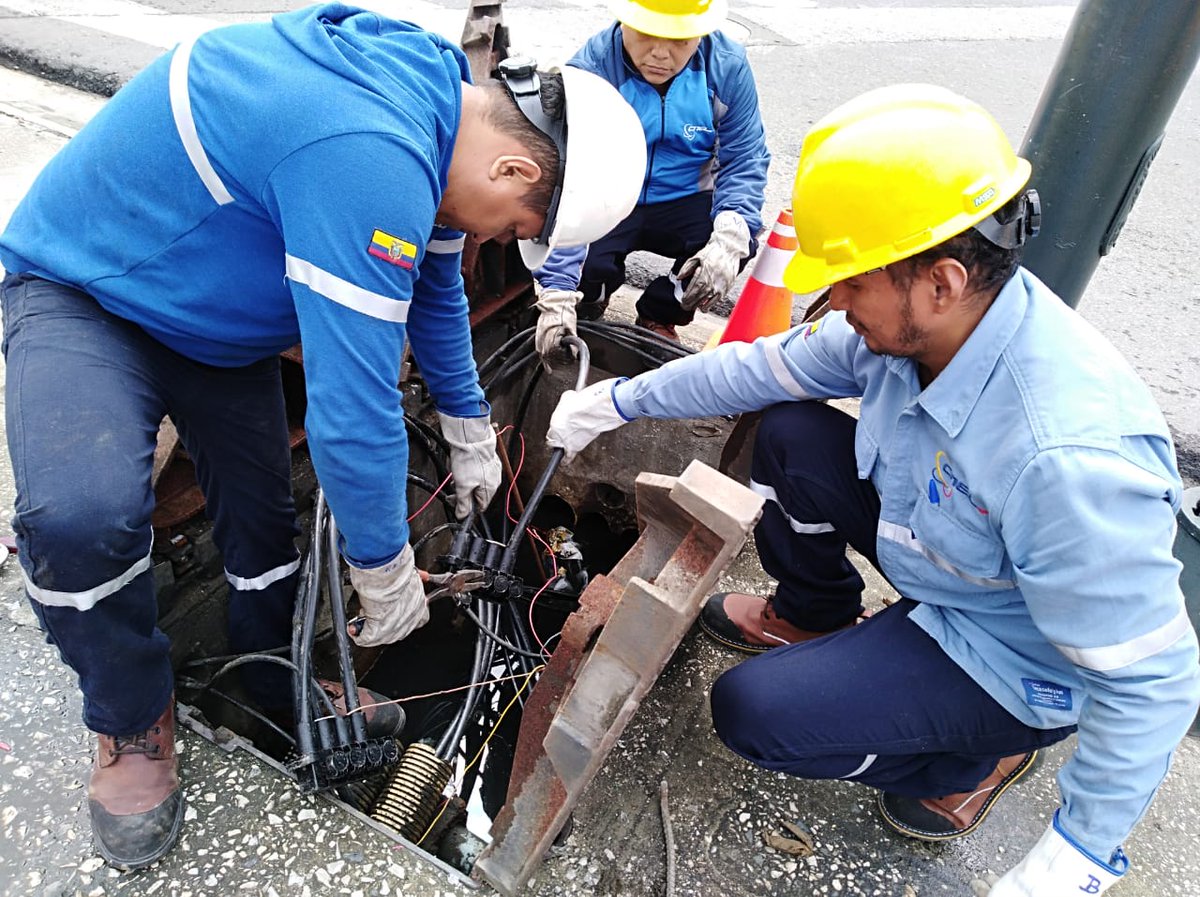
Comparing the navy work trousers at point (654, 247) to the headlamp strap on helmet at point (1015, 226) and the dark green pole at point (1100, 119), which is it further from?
the headlamp strap on helmet at point (1015, 226)

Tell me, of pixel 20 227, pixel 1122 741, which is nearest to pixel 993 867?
pixel 1122 741

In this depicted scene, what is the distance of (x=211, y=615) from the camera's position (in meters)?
2.46

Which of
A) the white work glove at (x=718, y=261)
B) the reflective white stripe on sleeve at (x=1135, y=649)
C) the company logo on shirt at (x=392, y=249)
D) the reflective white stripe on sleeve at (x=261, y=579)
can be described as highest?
the company logo on shirt at (x=392, y=249)

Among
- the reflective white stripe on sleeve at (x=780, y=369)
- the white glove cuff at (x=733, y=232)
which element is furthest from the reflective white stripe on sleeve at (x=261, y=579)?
the white glove cuff at (x=733, y=232)

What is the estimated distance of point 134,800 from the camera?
1.76 meters

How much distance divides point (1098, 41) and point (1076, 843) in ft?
6.60

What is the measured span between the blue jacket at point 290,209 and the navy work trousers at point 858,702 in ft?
3.10

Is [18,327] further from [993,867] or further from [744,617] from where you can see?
[993,867]

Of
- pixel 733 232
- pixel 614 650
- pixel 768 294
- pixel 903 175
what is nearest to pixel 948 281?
pixel 903 175

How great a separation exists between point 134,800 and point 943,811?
1828mm

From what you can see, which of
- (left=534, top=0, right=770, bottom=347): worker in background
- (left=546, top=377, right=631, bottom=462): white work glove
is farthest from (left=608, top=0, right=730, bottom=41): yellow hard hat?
(left=546, top=377, right=631, bottom=462): white work glove

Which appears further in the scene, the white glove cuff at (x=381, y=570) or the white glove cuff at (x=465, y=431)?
the white glove cuff at (x=465, y=431)

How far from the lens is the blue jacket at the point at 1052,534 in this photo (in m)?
1.48

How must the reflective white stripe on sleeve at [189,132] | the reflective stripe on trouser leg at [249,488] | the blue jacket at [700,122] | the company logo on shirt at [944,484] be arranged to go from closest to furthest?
the reflective white stripe on sleeve at [189,132] < the company logo on shirt at [944,484] < the reflective stripe on trouser leg at [249,488] < the blue jacket at [700,122]
